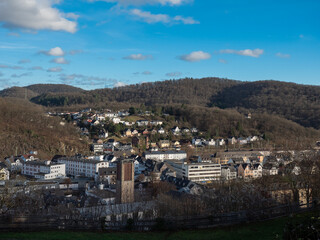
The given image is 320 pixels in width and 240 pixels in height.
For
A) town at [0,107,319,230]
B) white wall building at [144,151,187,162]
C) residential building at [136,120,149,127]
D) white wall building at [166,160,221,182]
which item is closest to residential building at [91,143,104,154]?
town at [0,107,319,230]

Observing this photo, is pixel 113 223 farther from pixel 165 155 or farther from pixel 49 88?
pixel 49 88

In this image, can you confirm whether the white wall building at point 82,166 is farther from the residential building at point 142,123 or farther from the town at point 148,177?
the residential building at point 142,123

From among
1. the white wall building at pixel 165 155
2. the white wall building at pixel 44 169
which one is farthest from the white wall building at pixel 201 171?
the white wall building at pixel 44 169

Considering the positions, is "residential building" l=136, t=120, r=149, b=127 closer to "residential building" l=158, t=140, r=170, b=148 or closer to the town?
the town

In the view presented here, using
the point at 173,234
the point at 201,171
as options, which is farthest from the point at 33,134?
the point at 173,234

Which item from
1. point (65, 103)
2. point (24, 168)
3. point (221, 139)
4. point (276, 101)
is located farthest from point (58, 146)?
point (276, 101)

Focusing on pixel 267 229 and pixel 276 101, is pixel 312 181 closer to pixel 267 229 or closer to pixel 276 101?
pixel 267 229
